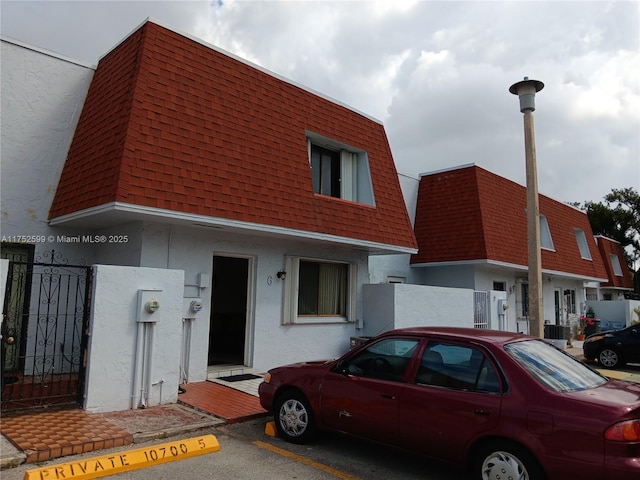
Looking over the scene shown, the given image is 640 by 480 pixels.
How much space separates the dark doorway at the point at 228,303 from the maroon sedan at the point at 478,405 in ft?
26.7

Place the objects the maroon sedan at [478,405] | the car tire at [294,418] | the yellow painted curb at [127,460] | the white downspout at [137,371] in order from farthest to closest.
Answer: the white downspout at [137,371] → the car tire at [294,418] → the yellow painted curb at [127,460] → the maroon sedan at [478,405]

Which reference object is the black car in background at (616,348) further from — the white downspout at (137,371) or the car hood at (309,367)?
the white downspout at (137,371)

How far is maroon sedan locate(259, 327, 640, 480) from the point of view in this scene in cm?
376

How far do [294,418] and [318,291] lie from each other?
18.3 ft

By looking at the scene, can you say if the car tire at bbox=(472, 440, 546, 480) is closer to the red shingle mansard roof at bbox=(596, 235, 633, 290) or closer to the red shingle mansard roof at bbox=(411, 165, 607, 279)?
the red shingle mansard roof at bbox=(411, 165, 607, 279)

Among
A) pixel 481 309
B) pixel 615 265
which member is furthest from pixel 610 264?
pixel 481 309

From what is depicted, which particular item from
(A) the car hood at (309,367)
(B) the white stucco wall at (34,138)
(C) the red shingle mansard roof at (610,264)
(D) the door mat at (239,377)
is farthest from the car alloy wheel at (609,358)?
(C) the red shingle mansard roof at (610,264)

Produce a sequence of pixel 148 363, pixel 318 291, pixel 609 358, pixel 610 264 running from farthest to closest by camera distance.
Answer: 1. pixel 610 264
2. pixel 609 358
3. pixel 318 291
4. pixel 148 363

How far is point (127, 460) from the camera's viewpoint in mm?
4891

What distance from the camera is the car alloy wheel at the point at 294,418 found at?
5.57 m

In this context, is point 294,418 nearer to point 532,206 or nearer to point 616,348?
point 532,206

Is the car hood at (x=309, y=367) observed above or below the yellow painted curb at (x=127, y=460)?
above

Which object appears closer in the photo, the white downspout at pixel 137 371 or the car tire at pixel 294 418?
the car tire at pixel 294 418

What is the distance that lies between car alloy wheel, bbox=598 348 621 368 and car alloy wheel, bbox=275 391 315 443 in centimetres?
1126
